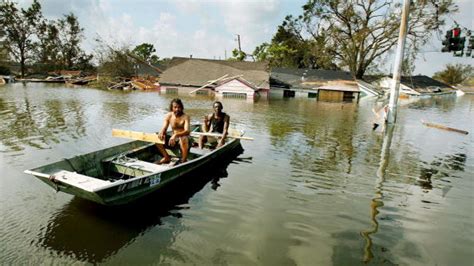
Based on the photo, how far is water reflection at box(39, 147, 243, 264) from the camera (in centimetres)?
471

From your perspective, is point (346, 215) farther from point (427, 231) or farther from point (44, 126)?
point (44, 126)

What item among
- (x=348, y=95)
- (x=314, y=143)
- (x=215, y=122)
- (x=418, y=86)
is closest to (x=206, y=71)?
(x=348, y=95)

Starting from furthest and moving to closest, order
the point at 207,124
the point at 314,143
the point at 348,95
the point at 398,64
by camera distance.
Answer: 1. the point at 348,95
2. the point at 398,64
3. the point at 314,143
4. the point at 207,124

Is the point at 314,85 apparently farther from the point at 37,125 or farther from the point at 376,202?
the point at 376,202

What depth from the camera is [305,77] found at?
4366cm

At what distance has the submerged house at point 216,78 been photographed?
3531cm

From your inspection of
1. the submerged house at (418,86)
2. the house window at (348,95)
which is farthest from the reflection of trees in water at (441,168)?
the submerged house at (418,86)

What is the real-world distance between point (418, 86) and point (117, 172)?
185ft

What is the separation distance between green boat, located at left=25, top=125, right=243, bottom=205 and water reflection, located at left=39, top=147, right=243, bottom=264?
305 mm

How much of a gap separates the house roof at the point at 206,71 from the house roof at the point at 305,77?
2120 millimetres

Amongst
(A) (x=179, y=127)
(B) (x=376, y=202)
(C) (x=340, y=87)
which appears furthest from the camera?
(C) (x=340, y=87)

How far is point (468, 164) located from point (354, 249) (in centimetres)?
770

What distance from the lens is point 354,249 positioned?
16.6 feet

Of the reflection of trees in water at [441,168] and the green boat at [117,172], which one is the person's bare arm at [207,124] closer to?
the green boat at [117,172]
